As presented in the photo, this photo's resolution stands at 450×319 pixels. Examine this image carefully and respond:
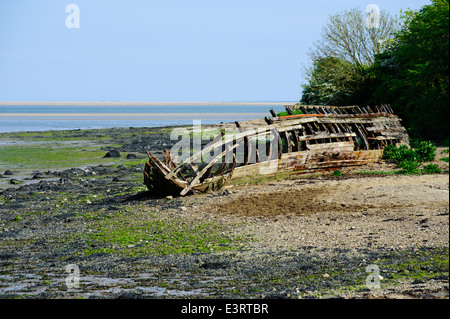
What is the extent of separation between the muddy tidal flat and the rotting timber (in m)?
0.57

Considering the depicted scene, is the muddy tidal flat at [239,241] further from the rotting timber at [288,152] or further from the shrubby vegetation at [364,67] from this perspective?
the shrubby vegetation at [364,67]

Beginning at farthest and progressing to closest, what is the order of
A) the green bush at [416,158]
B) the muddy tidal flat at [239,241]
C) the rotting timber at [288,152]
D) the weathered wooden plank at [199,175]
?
the rotting timber at [288,152] → the weathered wooden plank at [199,175] → the green bush at [416,158] → the muddy tidal flat at [239,241]

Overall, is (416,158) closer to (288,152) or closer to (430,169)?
(430,169)

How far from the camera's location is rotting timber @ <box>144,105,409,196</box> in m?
17.3

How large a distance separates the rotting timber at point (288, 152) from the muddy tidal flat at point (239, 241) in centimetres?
57

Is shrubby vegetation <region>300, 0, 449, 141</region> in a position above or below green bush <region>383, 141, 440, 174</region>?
above

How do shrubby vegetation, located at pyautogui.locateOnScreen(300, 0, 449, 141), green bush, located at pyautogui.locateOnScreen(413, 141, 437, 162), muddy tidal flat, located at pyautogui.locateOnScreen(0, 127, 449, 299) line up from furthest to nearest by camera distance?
shrubby vegetation, located at pyautogui.locateOnScreen(300, 0, 449, 141), green bush, located at pyautogui.locateOnScreen(413, 141, 437, 162), muddy tidal flat, located at pyautogui.locateOnScreen(0, 127, 449, 299)

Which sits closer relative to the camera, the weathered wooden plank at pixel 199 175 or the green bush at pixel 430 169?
the green bush at pixel 430 169

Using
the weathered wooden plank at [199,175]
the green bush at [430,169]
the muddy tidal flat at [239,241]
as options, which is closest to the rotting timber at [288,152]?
the weathered wooden plank at [199,175]

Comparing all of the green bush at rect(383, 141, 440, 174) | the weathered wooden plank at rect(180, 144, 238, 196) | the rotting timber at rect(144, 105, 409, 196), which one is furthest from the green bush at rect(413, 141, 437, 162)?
the weathered wooden plank at rect(180, 144, 238, 196)

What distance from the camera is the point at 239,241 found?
443 inches

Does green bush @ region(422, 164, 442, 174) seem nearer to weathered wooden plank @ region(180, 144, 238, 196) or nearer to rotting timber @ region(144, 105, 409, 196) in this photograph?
rotting timber @ region(144, 105, 409, 196)

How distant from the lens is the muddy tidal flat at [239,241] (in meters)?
7.98

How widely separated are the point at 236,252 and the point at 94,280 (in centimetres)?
298
